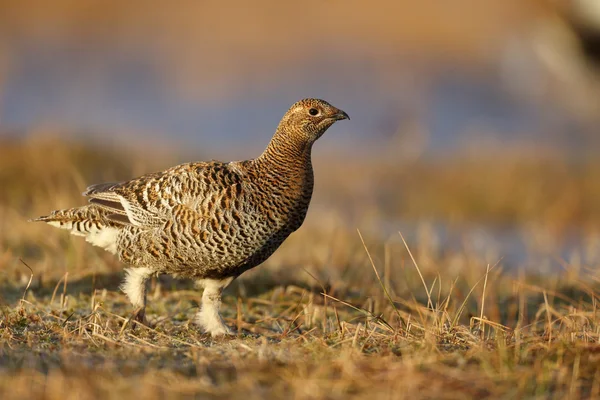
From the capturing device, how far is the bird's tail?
5820mm

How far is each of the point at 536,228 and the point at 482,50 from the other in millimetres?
10653

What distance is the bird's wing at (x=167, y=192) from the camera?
17.6 feet

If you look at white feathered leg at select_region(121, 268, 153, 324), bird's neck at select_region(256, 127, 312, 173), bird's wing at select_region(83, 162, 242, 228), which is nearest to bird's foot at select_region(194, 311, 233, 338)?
white feathered leg at select_region(121, 268, 153, 324)

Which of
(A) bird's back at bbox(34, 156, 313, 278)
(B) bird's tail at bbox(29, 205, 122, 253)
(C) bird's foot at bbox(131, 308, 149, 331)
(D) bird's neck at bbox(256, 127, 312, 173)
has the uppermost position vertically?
(D) bird's neck at bbox(256, 127, 312, 173)

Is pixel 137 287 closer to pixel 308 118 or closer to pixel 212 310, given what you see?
pixel 212 310

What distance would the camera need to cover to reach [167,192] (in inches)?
217

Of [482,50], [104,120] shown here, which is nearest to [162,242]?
[104,120]

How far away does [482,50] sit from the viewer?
2078 cm

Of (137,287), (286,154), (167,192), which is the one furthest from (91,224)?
(286,154)

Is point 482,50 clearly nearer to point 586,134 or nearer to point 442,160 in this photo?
point 586,134

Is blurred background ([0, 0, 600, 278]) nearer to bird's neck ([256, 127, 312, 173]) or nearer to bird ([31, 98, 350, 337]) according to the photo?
bird ([31, 98, 350, 337])

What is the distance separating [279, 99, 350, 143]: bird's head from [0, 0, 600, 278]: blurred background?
2059 mm

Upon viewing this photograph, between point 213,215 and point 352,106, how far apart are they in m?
12.6

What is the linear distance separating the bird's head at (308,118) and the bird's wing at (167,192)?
0.45 meters
